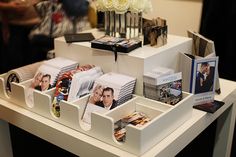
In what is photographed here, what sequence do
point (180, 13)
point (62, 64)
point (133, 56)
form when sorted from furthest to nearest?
1. point (180, 13)
2. point (62, 64)
3. point (133, 56)

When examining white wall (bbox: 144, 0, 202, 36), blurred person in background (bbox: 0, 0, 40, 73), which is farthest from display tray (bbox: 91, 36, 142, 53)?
white wall (bbox: 144, 0, 202, 36)

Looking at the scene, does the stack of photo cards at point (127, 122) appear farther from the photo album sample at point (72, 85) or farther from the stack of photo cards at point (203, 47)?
the stack of photo cards at point (203, 47)

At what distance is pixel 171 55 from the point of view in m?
1.25

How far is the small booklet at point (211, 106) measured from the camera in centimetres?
113

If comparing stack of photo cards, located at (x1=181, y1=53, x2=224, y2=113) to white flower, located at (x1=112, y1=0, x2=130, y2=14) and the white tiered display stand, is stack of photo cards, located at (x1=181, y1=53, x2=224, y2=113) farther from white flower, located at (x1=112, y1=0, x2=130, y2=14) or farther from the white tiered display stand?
white flower, located at (x1=112, y1=0, x2=130, y2=14)

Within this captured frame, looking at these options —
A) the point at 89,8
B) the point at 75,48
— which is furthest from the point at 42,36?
the point at 75,48

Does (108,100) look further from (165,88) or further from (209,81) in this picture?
(209,81)

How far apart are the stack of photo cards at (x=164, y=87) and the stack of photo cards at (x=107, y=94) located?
63mm

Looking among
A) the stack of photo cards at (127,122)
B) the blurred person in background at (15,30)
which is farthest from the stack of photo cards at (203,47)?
the blurred person in background at (15,30)

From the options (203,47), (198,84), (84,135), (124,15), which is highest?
(124,15)

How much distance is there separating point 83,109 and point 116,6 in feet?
1.37

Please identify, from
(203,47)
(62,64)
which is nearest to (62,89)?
(62,64)

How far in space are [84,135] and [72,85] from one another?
21cm

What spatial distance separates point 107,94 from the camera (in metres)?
1.07
